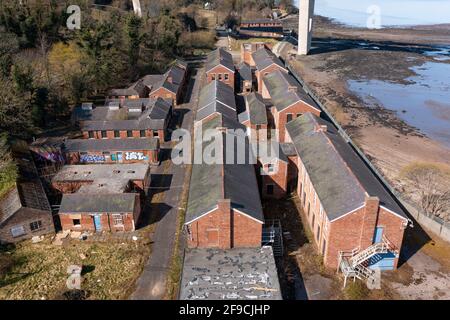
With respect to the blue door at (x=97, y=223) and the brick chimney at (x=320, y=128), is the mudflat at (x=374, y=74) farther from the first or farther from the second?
the blue door at (x=97, y=223)

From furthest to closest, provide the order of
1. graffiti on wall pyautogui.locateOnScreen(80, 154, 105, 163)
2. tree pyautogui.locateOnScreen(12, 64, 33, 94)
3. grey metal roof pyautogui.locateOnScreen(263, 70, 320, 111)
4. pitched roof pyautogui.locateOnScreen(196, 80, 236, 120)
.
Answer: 1. pitched roof pyautogui.locateOnScreen(196, 80, 236, 120)
2. grey metal roof pyautogui.locateOnScreen(263, 70, 320, 111)
3. tree pyautogui.locateOnScreen(12, 64, 33, 94)
4. graffiti on wall pyautogui.locateOnScreen(80, 154, 105, 163)

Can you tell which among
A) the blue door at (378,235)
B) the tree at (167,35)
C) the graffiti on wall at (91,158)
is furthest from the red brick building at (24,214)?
the tree at (167,35)

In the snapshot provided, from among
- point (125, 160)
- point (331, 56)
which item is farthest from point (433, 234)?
point (331, 56)

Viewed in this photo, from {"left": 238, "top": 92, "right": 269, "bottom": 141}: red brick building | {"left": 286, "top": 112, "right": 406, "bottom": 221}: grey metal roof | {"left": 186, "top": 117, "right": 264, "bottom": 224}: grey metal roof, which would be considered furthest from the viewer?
{"left": 238, "top": 92, "right": 269, "bottom": 141}: red brick building

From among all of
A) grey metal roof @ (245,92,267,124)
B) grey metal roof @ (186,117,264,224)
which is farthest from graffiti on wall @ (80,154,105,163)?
grey metal roof @ (245,92,267,124)

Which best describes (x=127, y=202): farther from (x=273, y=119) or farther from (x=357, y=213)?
(x=273, y=119)

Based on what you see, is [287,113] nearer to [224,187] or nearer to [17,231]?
[224,187]

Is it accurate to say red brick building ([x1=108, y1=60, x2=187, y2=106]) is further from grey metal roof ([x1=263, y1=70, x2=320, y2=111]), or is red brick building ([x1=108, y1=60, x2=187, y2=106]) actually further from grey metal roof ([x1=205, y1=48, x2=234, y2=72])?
grey metal roof ([x1=263, y1=70, x2=320, y2=111])
